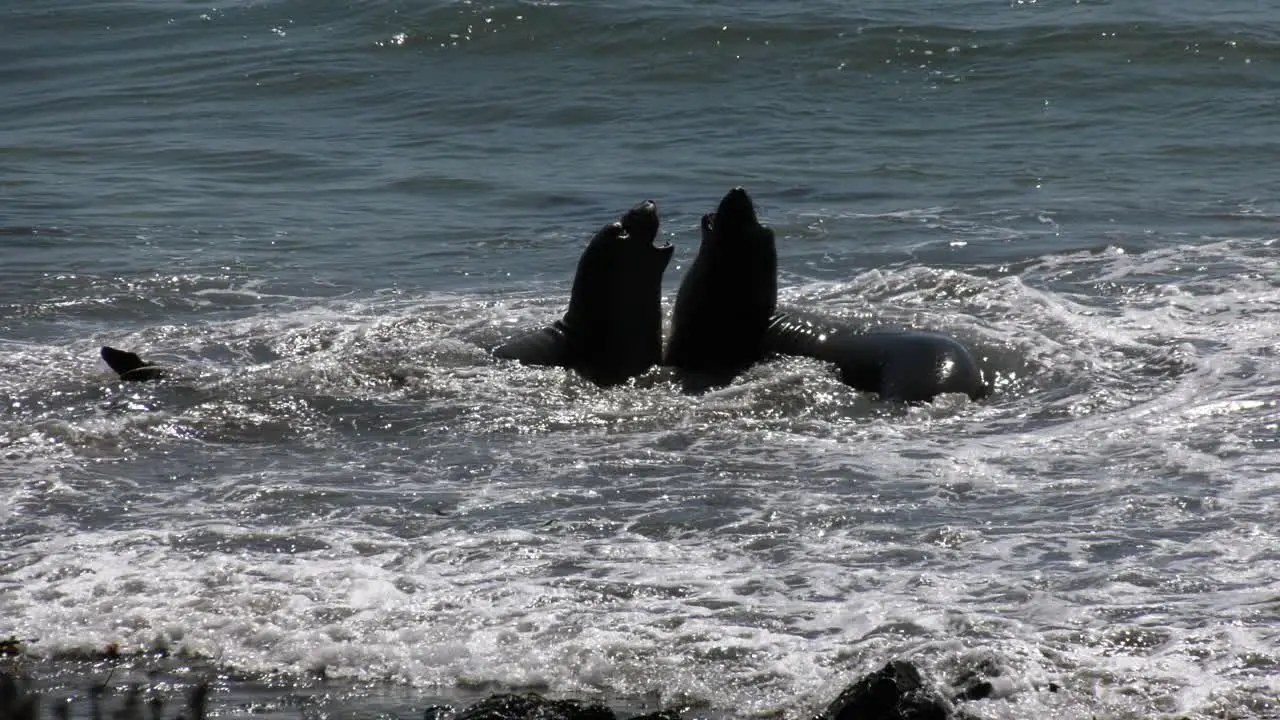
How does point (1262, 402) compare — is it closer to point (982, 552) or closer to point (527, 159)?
point (982, 552)

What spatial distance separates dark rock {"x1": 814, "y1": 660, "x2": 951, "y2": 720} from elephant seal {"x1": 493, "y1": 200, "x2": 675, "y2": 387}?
4.54 meters

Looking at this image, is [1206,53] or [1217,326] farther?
[1206,53]

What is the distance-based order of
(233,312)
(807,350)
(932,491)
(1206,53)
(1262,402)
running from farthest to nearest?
(1206,53) < (233,312) < (807,350) < (1262,402) < (932,491)

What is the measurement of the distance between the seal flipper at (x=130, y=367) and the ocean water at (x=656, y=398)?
0.12 m

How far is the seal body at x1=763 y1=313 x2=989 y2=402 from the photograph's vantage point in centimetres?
802

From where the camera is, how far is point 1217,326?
369 inches

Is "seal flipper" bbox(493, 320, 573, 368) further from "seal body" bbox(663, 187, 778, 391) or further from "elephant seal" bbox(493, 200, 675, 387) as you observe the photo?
"seal body" bbox(663, 187, 778, 391)

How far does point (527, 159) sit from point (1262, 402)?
9322mm

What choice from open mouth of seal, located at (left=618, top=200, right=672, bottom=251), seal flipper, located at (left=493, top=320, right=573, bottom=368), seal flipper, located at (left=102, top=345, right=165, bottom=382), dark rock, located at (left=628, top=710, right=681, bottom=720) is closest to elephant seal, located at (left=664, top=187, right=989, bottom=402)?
open mouth of seal, located at (left=618, top=200, right=672, bottom=251)

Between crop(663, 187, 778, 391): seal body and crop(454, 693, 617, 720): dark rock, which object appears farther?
crop(663, 187, 778, 391): seal body

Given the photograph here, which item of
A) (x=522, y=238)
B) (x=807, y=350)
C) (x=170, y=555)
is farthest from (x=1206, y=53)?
(x=170, y=555)

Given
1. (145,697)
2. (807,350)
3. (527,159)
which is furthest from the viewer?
(527,159)

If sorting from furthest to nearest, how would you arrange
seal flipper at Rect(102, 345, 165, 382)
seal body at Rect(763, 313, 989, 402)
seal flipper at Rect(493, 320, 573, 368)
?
seal flipper at Rect(493, 320, 573, 368)
seal flipper at Rect(102, 345, 165, 382)
seal body at Rect(763, 313, 989, 402)

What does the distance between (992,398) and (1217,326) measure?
1924 mm
